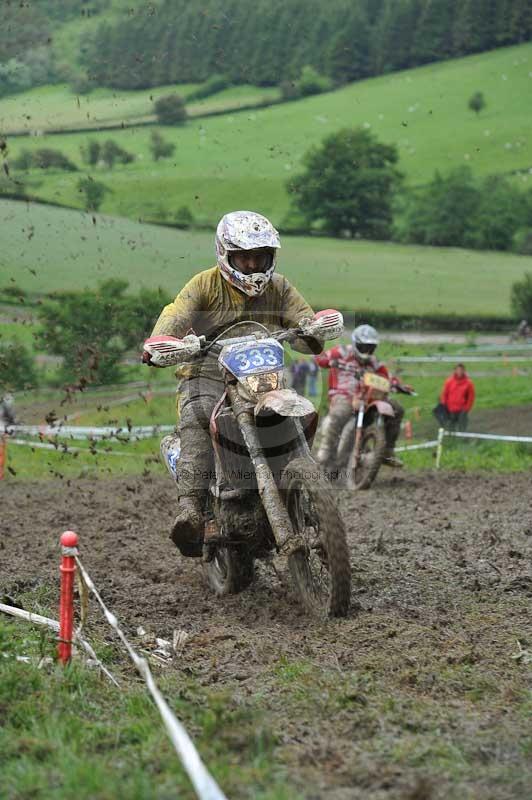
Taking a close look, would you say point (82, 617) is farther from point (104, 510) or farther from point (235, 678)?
point (104, 510)

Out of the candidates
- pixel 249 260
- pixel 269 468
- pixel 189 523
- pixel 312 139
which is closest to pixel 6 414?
pixel 189 523

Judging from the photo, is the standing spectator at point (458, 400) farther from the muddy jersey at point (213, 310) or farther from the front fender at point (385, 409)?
the muddy jersey at point (213, 310)

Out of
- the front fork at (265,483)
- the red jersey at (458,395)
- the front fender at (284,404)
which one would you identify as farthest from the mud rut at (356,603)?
the red jersey at (458,395)

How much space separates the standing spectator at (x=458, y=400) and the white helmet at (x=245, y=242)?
13.4 meters

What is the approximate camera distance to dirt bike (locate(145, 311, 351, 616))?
22.9ft

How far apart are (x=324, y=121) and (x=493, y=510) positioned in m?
26.2

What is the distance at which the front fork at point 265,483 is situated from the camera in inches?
277

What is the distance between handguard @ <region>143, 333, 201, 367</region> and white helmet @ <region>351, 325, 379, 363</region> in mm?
8429

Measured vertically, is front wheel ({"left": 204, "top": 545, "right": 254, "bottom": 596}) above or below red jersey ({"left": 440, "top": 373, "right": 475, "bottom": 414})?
above

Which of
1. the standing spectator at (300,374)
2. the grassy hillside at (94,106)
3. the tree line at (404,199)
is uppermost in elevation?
the grassy hillside at (94,106)

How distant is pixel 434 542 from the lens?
1034 centimetres

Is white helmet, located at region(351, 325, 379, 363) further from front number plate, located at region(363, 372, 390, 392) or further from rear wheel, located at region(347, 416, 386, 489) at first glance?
rear wheel, located at region(347, 416, 386, 489)

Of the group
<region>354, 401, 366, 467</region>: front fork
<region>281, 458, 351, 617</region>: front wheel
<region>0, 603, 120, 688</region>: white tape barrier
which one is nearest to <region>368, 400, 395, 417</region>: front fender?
<region>354, 401, 366, 467</region>: front fork

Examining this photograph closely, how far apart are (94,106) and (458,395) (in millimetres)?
10782
